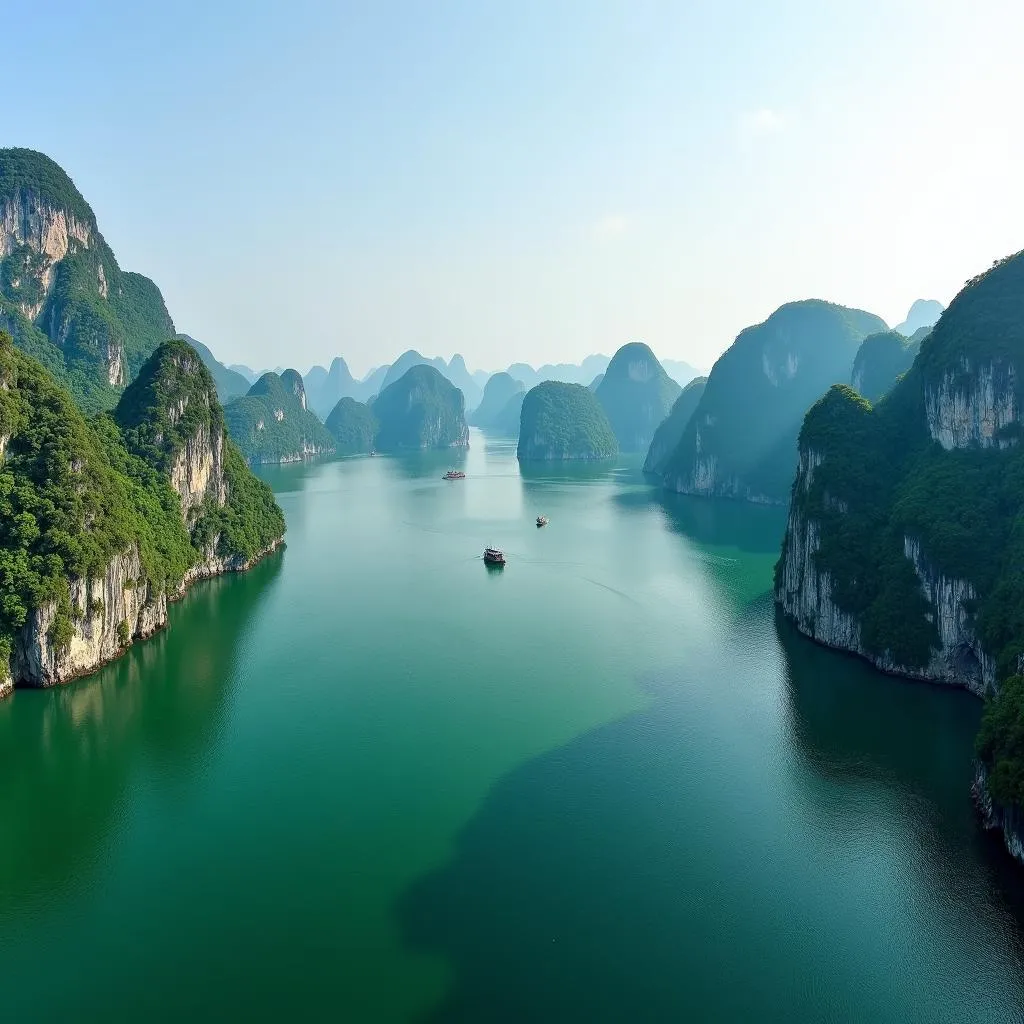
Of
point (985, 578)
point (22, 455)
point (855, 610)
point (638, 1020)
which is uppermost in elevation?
point (22, 455)

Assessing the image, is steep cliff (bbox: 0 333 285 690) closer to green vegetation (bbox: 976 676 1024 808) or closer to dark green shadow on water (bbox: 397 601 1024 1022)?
dark green shadow on water (bbox: 397 601 1024 1022)

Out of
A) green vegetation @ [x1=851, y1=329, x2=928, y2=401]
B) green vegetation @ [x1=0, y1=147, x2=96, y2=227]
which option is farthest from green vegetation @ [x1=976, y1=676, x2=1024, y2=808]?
green vegetation @ [x1=0, y1=147, x2=96, y2=227]

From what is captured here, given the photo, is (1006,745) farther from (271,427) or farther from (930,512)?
(271,427)

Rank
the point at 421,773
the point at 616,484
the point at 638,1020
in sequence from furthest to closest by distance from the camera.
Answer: the point at 616,484 < the point at 421,773 < the point at 638,1020

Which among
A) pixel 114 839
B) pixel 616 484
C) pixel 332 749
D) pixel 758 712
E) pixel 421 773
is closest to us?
pixel 114 839

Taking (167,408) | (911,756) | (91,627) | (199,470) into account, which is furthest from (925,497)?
(167,408)

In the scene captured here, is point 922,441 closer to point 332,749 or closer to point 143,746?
point 332,749

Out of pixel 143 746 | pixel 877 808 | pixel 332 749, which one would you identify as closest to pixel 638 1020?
pixel 877 808
